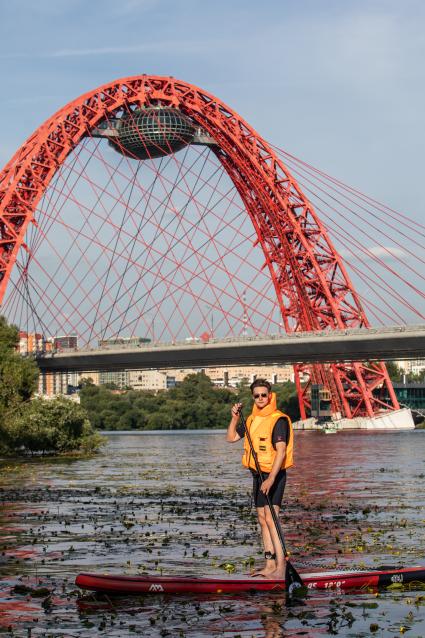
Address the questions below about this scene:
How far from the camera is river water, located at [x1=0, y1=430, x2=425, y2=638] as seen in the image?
11250 mm

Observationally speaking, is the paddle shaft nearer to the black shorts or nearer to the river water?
the black shorts

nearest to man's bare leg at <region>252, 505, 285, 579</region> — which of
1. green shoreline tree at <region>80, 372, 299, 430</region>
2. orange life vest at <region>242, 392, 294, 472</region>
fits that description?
orange life vest at <region>242, 392, 294, 472</region>

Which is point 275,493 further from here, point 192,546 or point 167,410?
point 167,410

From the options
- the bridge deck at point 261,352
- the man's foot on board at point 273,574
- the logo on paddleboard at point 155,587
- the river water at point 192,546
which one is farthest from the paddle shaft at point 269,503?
the bridge deck at point 261,352

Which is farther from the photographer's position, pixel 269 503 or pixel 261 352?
pixel 261 352

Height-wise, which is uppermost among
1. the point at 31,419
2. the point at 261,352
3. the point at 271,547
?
the point at 261,352

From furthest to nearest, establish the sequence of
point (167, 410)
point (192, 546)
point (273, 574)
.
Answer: point (167, 410)
point (192, 546)
point (273, 574)

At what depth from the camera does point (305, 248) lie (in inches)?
3654

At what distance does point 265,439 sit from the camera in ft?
43.2

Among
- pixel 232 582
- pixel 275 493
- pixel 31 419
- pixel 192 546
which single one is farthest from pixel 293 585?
pixel 31 419

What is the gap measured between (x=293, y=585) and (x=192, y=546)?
4.63 metres

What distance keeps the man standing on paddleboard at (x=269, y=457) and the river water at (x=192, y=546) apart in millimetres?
634

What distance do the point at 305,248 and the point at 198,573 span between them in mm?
79554

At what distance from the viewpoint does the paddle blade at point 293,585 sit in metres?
12.4
